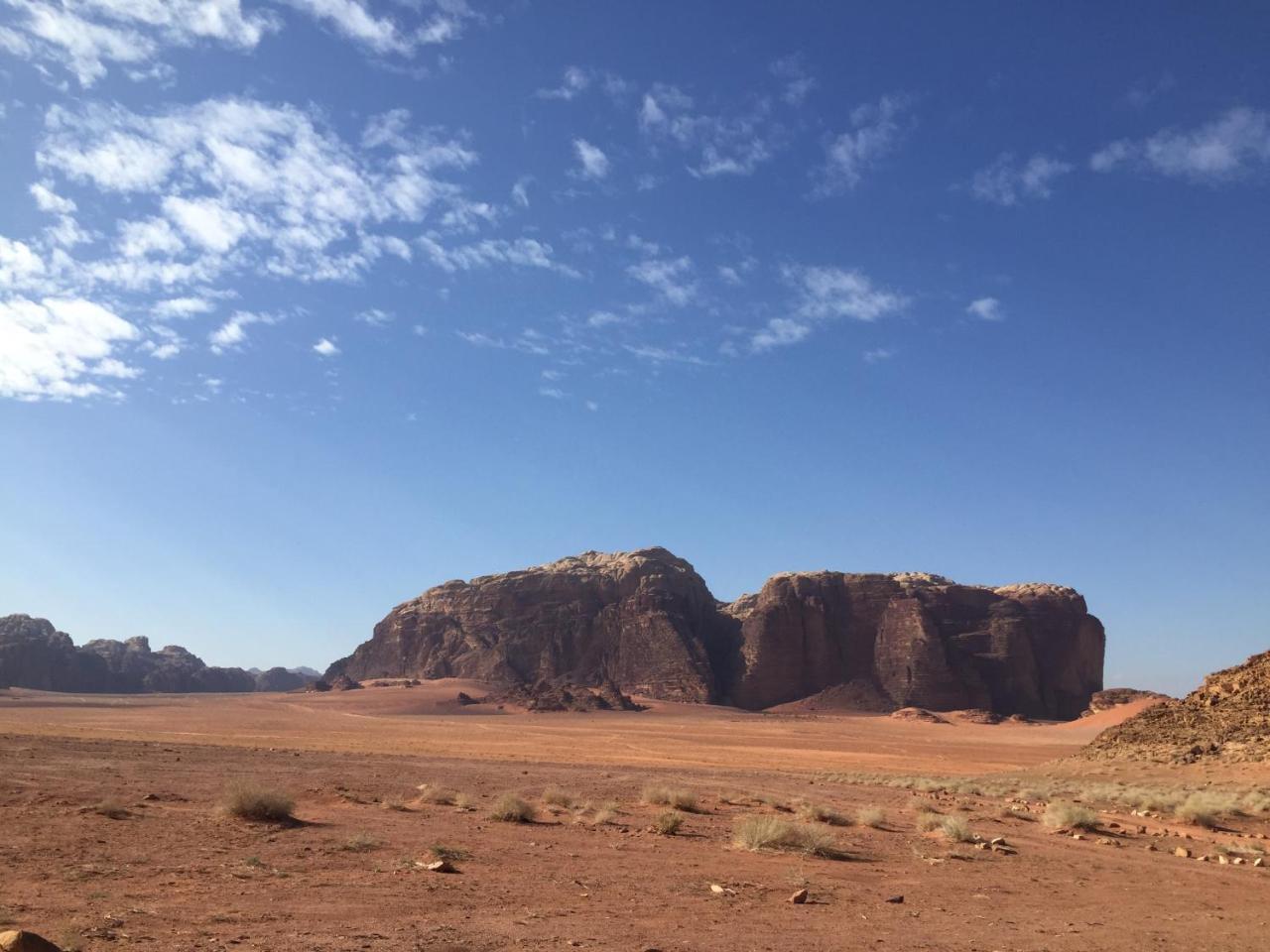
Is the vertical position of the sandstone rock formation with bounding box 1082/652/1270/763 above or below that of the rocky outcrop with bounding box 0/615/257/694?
above

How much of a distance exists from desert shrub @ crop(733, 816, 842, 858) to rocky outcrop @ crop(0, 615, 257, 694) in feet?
440

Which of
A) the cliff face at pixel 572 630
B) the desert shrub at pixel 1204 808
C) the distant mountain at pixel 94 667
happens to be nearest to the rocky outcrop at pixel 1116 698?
the cliff face at pixel 572 630

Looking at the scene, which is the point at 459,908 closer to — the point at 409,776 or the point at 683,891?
the point at 683,891

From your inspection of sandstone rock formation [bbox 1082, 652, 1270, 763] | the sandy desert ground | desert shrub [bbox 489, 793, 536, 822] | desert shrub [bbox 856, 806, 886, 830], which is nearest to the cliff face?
sandstone rock formation [bbox 1082, 652, 1270, 763]

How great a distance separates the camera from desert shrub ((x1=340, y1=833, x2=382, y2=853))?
11637mm

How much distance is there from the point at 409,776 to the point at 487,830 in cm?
929

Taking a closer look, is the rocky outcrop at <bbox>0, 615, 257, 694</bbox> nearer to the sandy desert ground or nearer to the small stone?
the sandy desert ground

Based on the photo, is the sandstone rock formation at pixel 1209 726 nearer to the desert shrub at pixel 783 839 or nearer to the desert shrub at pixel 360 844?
the desert shrub at pixel 783 839

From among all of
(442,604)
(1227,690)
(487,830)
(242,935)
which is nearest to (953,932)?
(242,935)

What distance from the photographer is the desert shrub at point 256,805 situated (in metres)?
13.7

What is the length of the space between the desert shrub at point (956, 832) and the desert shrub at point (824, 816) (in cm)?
196

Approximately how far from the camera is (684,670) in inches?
3858

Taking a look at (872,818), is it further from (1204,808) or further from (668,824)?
(1204,808)

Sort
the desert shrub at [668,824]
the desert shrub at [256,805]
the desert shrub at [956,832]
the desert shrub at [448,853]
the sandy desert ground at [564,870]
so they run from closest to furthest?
1. the sandy desert ground at [564,870]
2. the desert shrub at [448,853]
3. the desert shrub at [256,805]
4. the desert shrub at [668,824]
5. the desert shrub at [956,832]
